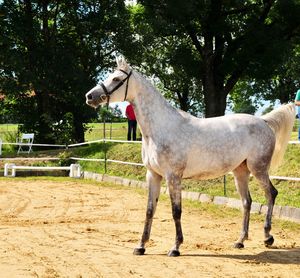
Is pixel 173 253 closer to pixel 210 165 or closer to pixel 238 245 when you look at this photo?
pixel 238 245

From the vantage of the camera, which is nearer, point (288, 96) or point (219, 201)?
point (219, 201)

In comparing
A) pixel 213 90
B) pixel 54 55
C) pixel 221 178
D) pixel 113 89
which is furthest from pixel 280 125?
pixel 54 55

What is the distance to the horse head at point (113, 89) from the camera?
7.19 meters

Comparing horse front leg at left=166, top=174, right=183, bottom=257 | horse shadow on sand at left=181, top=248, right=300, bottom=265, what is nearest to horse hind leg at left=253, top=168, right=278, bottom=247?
horse shadow on sand at left=181, top=248, right=300, bottom=265

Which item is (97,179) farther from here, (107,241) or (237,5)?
(237,5)

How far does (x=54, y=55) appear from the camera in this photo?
2916 centimetres

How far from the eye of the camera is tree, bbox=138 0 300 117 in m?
27.4

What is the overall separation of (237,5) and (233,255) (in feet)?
75.7

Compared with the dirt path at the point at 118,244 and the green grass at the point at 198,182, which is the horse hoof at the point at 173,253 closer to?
the dirt path at the point at 118,244

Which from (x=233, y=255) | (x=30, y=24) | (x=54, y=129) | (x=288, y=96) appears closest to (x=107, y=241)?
(x=233, y=255)

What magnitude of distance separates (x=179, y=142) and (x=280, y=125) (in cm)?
197

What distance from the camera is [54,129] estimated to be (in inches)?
1119

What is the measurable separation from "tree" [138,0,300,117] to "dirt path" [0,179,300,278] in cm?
1661

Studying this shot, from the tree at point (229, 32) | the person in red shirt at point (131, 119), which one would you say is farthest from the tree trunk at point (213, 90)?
the person in red shirt at point (131, 119)
